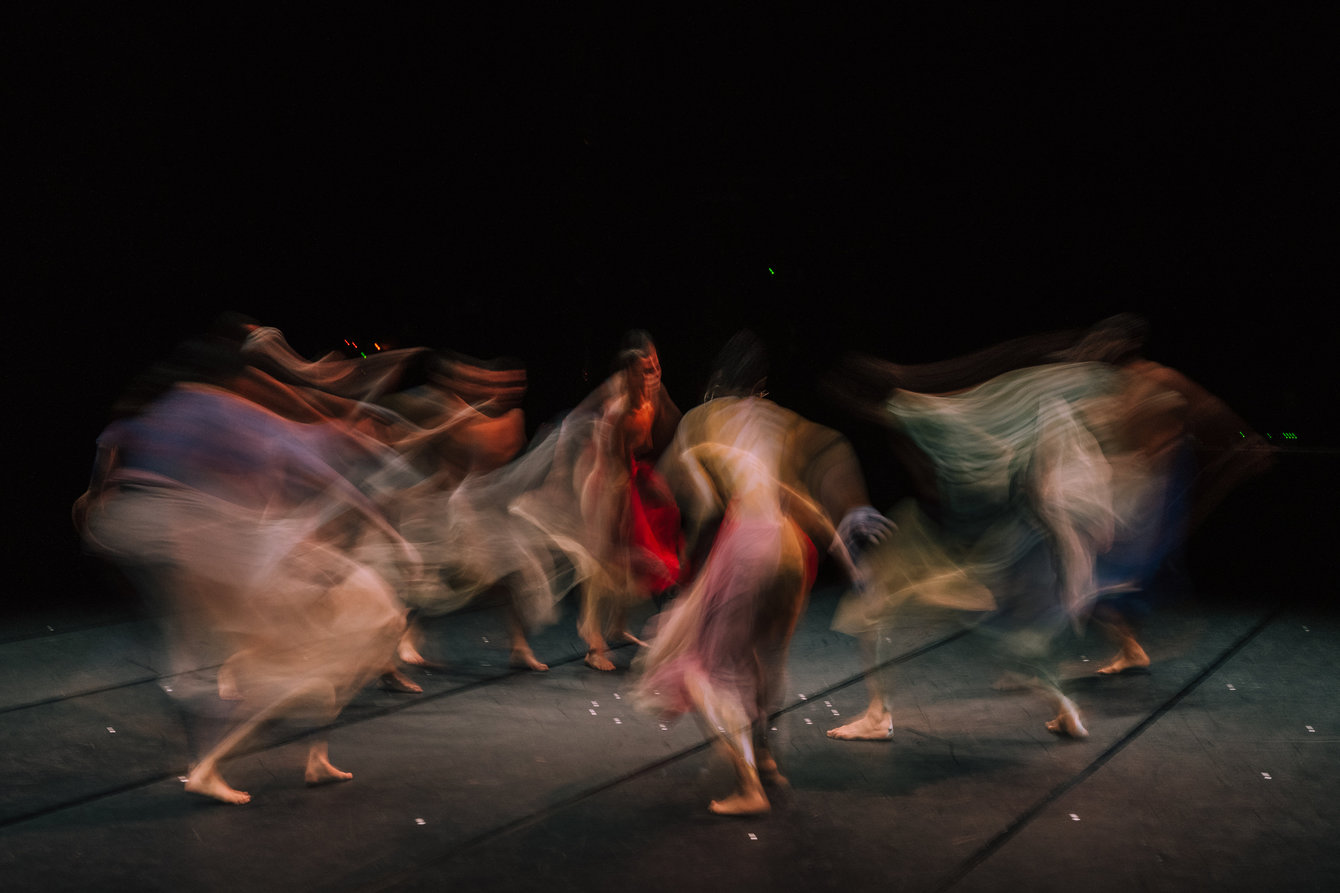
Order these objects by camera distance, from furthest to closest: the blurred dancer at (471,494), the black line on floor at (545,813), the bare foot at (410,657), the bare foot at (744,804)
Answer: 1. the blurred dancer at (471,494)
2. the bare foot at (410,657)
3. the bare foot at (744,804)
4. the black line on floor at (545,813)

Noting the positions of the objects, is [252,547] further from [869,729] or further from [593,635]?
[869,729]

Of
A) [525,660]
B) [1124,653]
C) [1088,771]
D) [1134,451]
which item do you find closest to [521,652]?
[525,660]

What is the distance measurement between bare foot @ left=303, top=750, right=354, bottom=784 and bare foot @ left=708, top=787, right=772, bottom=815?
155cm

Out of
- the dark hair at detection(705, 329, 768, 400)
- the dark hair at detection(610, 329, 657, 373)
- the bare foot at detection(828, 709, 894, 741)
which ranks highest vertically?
the dark hair at detection(705, 329, 768, 400)

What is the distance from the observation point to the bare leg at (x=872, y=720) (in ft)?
16.8

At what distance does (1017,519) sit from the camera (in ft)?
17.8

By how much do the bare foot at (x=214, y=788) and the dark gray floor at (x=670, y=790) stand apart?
0.26 ft

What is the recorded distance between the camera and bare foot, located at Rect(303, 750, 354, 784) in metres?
4.44

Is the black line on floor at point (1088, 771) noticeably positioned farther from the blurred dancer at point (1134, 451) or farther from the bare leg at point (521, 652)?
the bare leg at point (521, 652)

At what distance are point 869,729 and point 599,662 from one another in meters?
1.89

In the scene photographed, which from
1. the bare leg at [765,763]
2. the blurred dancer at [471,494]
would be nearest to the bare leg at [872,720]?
the bare leg at [765,763]

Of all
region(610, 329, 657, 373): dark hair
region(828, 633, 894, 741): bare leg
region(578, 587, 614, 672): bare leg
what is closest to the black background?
region(578, 587, 614, 672): bare leg

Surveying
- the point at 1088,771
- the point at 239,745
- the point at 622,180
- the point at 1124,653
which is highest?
the point at 622,180

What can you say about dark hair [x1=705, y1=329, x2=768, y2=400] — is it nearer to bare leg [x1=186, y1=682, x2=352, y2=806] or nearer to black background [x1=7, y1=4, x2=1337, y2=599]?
bare leg [x1=186, y1=682, x2=352, y2=806]
